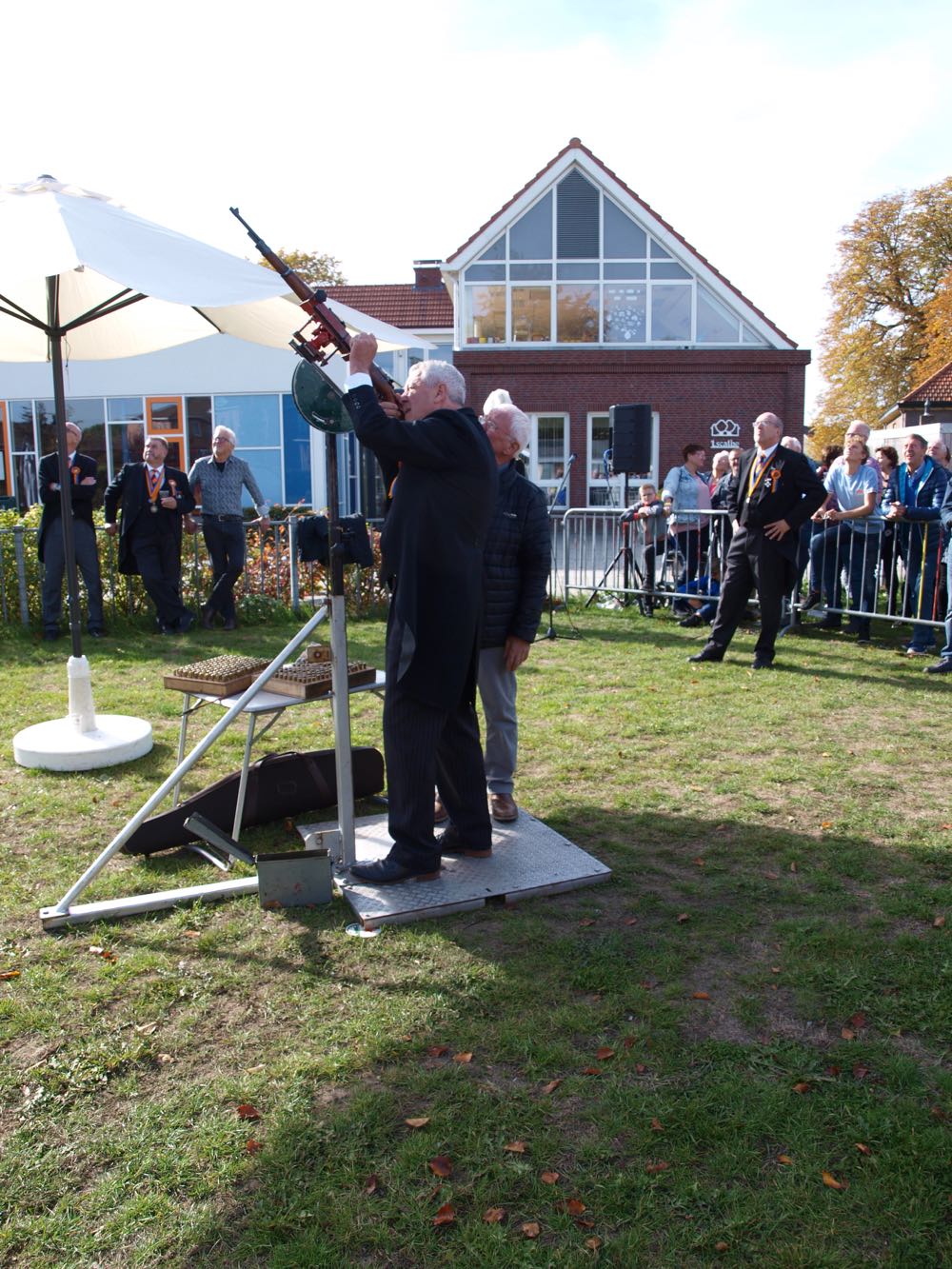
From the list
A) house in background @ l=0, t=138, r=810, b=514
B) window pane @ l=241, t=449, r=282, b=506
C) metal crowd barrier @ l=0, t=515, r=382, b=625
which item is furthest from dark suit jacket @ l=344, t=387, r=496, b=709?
house in background @ l=0, t=138, r=810, b=514

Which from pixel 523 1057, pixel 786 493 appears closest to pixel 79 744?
pixel 523 1057

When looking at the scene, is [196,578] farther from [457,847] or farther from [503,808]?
[457,847]

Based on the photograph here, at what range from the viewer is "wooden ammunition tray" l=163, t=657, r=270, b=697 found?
15.6 ft

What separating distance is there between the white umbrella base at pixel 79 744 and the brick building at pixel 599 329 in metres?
22.9

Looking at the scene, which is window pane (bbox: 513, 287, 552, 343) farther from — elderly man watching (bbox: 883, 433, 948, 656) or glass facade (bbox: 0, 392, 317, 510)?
elderly man watching (bbox: 883, 433, 948, 656)

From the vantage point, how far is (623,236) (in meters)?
28.4

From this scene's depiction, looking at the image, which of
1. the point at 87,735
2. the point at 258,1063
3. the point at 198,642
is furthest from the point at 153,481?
the point at 258,1063

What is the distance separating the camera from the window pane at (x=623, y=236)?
2841 centimetres

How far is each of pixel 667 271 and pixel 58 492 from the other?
22609 mm

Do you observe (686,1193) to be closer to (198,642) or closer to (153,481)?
(198,642)

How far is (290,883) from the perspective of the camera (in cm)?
412

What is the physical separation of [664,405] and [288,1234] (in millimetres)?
27501

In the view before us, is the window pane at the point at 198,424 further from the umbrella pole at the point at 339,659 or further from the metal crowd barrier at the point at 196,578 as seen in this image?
the umbrella pole at the point at 339,659

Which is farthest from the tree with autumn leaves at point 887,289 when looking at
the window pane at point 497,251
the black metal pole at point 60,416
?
the black metal pole at point 60,416
